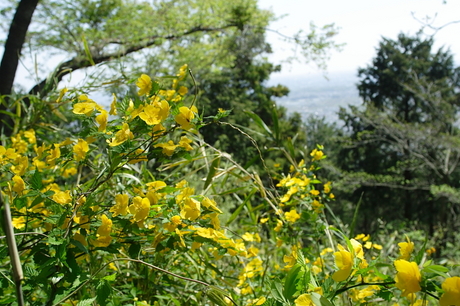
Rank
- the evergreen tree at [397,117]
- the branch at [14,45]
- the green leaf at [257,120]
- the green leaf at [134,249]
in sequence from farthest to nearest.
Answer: the evergreen tree at [397,117]
the branch at [14,45]
the green leaf at [257,120]
the green leaf at [134,249]

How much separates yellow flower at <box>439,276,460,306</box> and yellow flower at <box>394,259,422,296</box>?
0.11 feet

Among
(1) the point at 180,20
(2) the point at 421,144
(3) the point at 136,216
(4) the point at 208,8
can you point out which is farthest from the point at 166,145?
(2) the point at 421,144

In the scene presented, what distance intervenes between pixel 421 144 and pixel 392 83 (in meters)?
5.12

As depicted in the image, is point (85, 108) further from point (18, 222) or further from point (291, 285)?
point (291, 285)

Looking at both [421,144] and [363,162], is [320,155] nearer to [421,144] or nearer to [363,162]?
[421,144]

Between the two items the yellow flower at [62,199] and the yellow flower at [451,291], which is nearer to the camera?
the yellow flower at [451,291]

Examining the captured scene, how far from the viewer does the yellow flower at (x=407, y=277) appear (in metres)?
0.37

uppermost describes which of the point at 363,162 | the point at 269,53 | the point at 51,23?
the point at 269,53

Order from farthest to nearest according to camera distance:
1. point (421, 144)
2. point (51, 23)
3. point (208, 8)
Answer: point (421, 144) < point (208, 8) < point (51, 23)

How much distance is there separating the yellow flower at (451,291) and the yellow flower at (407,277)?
0.11 feet

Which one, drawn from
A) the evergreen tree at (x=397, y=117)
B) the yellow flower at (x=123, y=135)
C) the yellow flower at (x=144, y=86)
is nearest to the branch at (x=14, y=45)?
the yellow flower at (x=144, y=86)

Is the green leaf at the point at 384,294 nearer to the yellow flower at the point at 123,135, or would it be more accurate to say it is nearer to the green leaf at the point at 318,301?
the green leaf at the point at 318,301

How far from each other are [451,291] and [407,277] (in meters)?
0.04

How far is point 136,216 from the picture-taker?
54 cm
